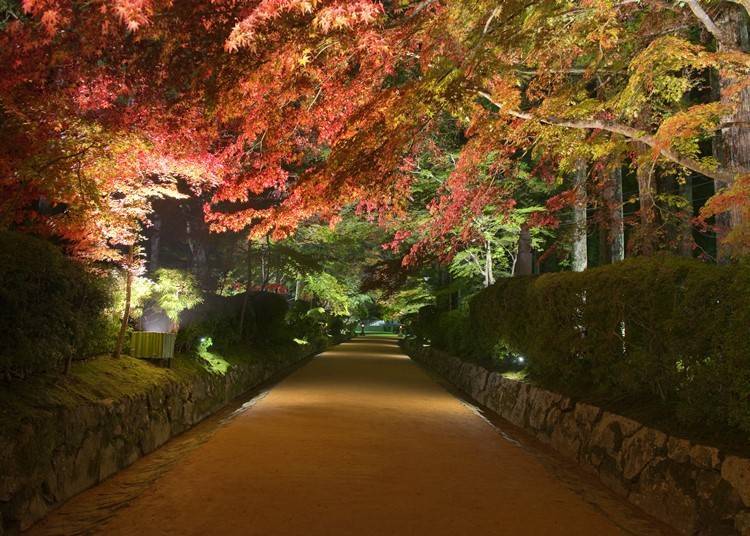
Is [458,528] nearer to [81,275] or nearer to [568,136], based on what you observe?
[81,275]

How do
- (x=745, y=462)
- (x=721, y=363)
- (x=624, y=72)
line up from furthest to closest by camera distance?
(x=624, y=72)
(x=721, y=363)
(x=745, y=462)

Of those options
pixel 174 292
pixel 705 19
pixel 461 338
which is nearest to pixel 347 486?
pixel 174 292

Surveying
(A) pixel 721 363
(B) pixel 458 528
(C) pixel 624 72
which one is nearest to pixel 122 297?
(B) pixel 458 528

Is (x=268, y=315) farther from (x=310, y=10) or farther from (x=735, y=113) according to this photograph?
(x=735, y=113)

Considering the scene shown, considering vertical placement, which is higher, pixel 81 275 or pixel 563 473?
pixel 81 275

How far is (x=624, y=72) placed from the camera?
1155 cm

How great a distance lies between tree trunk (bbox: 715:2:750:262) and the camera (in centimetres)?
825

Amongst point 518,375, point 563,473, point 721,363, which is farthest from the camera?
point 518,375

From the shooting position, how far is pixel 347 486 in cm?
593

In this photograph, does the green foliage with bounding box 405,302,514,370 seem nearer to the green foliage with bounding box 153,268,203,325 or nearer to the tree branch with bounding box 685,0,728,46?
the green foliage with bounding box 153,268,203,325

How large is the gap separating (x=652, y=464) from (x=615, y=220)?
936cm

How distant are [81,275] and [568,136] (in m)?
7.78

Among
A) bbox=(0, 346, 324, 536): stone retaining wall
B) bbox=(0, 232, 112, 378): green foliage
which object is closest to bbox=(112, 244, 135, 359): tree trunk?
bbox=(0, 346, 324, 536): stone retaining wall

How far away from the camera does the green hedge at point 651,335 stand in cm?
521
